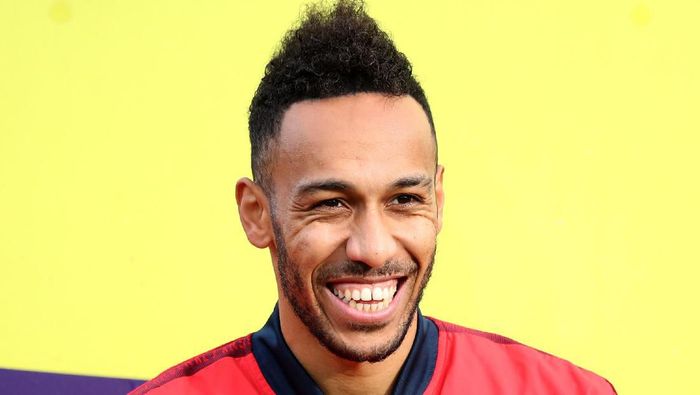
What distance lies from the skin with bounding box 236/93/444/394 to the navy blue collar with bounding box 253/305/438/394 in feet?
0.23

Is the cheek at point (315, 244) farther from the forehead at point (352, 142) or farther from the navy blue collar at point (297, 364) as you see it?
the navy blue collar at point (297, 364)

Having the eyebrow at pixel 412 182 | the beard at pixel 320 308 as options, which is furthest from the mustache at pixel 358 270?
the eyebrow at pixel 412 182

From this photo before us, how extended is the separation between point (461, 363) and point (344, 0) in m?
0.60

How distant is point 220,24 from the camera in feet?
6.54

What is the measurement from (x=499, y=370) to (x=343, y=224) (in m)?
0.41

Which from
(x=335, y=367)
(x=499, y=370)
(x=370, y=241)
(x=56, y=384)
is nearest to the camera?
(x=370, y=241)

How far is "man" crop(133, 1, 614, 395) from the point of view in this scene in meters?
1.25

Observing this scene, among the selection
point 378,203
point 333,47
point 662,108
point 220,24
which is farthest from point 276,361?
point 662,108

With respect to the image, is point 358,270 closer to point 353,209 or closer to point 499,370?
point 353,209

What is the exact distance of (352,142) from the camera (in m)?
1.24

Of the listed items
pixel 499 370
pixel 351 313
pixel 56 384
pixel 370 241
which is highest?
pixel 370 241

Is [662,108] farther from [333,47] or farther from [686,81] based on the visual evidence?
[333,47]

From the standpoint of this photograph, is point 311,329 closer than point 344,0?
Yes

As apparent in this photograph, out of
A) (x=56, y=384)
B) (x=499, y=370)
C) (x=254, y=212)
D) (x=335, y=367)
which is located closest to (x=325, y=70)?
(x=254, y=212)
